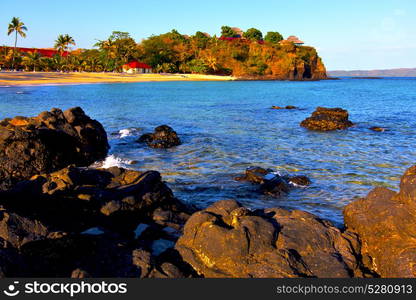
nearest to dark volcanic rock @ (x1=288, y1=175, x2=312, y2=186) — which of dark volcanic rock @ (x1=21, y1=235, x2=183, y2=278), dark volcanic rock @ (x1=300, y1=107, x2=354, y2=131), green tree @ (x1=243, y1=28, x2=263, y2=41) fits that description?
dark volcanic rock @ (x1=21, y1=235, x2=183, y2=278)

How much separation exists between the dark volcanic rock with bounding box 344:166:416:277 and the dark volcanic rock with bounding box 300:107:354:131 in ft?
57.3

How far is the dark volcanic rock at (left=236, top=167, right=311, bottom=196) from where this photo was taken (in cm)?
1064

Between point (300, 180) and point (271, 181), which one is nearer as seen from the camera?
point (271, 181)

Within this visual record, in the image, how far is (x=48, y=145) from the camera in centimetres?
1173

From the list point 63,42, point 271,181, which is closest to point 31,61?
point 63,42

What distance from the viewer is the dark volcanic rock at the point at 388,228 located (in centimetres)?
541

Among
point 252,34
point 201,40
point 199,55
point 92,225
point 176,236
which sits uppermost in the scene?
point 252,34

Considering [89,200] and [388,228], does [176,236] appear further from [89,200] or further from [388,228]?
[388,228]

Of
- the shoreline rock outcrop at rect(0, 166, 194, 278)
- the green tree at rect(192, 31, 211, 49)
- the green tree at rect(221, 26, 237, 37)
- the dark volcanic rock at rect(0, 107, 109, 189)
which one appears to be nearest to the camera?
the shoreline rock outcrop at rect(0, 166, 194, 278)

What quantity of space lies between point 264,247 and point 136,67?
112 metres

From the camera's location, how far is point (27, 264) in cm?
482

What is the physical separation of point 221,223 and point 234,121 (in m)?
22.1

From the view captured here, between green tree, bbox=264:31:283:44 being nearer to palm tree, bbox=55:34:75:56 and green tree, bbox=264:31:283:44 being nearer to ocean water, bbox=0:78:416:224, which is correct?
palm tree, bbox=55:34:75:56

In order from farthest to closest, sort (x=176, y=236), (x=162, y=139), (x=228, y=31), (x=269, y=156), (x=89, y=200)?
1. (x=228, y=31)
2. (x=162, y=139)
3. (x=269, y=156)
4. (x=89, y=200)
5. (x=176, y=236)
